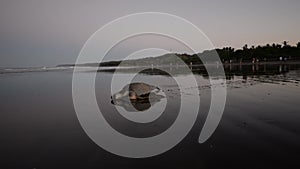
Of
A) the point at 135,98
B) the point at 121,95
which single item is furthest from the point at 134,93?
the point at 121,95

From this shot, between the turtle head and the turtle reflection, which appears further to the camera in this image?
the turtle head

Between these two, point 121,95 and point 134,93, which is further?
point 121,95

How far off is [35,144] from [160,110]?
17.7 ft

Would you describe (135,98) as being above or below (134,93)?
below

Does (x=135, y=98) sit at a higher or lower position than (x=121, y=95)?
lower

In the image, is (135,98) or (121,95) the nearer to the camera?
(135,98)

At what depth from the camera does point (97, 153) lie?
5566 mm

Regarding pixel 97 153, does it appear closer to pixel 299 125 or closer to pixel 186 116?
pixel 186 116

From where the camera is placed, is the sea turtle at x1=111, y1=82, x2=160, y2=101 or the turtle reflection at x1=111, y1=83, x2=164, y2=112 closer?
the turtle reflection at x1=111, y1=83, x2=164, y2=112

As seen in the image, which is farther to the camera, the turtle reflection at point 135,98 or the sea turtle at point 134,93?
the sea turtle at point 134,93

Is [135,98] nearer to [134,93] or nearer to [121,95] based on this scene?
[134,93]

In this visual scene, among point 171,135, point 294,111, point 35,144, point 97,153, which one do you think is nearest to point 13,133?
point 35,144

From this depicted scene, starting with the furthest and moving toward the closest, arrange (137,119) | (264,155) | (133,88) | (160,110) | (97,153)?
(133,88) < (160,110) < (137,119) < (97,153) < (264,155)

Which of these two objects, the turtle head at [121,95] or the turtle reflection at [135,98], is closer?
the turtle reflection at [135,98]
